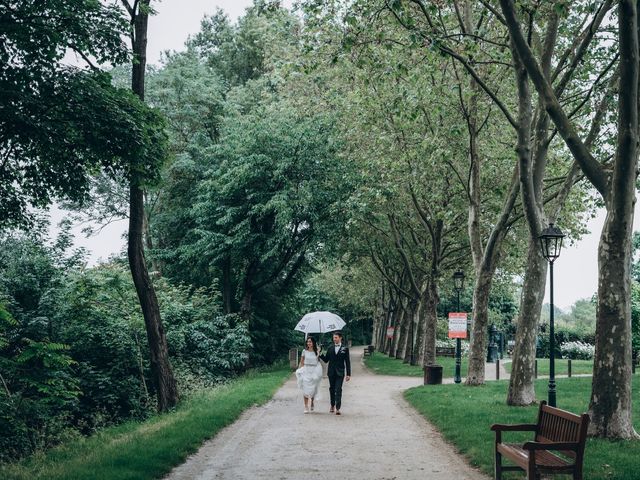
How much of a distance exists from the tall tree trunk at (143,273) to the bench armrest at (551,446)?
11.3 m

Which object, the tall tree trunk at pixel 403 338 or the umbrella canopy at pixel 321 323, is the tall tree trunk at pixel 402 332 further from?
the umbrella canopy at pixel 321 323

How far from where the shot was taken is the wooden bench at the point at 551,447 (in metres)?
6.93

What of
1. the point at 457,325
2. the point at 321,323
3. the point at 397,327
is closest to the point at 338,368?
the point at 321,323

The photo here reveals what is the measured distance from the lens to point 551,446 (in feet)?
22.6

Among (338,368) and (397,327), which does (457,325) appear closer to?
(338,368)

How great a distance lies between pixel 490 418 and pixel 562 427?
5672mm

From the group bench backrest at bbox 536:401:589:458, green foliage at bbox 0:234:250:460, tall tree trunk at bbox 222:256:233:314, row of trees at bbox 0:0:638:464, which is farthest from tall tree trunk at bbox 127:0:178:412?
tall tree trunk at bbox 222:256:233:314

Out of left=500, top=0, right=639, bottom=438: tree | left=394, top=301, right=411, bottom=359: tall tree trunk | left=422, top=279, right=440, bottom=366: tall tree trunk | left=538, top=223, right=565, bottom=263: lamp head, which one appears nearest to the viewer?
left=500, top=0, right=639, bottom=438: tree

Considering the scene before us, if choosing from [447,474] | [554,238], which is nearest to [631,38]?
[554,238]

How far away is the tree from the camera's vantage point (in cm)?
1005

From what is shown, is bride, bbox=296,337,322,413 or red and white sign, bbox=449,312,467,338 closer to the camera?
bride, bbox=296,337,322,413

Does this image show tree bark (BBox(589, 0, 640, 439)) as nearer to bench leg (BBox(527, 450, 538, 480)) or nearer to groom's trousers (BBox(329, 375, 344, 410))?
bench leg (BBox(527, 450, 538, 480))

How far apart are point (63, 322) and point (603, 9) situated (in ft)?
54.8

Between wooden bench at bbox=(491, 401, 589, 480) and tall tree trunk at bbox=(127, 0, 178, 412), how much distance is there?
34.5 ft
